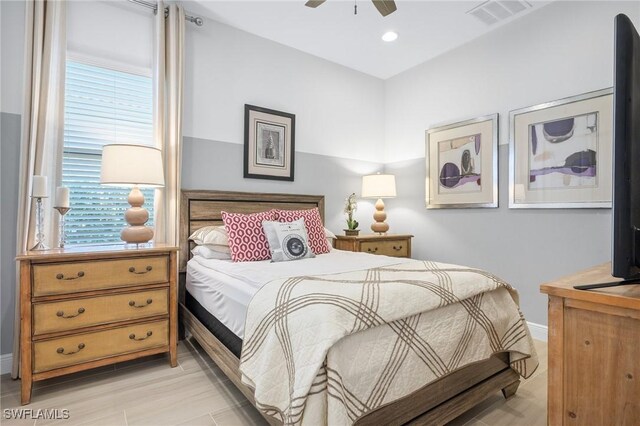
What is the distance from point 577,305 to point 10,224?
10.5 ft

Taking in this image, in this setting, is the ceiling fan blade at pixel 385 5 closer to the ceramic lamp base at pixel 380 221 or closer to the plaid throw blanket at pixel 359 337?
the plaid throw blanket at pixel 359 337

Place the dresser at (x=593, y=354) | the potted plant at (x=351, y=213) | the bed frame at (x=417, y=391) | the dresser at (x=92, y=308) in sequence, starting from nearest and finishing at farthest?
the dresser at (x=593, y=354)
the bed frame at (x=417, y=391)
the dresser at (x=92, y=308)
the potted plant at (x=351, y=213)

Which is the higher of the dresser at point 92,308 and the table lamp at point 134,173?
the table lamp at point 134,173

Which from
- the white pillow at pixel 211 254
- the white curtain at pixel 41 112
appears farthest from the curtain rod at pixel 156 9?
the white pillow at pixel 211 254

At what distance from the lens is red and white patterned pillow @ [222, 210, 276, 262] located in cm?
248

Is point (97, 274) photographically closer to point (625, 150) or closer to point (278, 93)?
point (278, 93)

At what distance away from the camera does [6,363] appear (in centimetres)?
221

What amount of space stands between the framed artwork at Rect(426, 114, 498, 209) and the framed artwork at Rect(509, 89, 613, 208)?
20 cm

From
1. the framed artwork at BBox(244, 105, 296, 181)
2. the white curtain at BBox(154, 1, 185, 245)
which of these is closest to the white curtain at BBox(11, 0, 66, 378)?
the white curtain at BBox(154, 1, 185, 245)

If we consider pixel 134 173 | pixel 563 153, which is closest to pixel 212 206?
pixel 134 173

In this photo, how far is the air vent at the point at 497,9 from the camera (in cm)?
279

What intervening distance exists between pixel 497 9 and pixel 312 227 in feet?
8.32

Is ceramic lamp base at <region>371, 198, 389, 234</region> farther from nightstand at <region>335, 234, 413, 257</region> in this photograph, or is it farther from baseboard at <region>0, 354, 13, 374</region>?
baseboard at <region>0, 354, 13, 374</region>

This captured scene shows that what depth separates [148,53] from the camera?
2791mm
